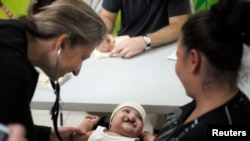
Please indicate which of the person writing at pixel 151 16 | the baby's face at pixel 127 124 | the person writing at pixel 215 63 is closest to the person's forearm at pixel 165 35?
the person writing at pixel 151 16

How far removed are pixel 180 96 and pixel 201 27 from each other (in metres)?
0.53

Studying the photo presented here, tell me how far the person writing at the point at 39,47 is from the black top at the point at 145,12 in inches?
39.1

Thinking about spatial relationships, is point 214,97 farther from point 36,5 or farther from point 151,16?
point 151,16

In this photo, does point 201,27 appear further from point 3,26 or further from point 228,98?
point 3,26

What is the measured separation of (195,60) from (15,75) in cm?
53

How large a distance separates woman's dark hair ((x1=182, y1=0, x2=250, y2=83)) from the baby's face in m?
0.73

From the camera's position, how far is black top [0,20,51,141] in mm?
962

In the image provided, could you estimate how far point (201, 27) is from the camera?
983 mm

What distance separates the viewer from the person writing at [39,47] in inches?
38.6

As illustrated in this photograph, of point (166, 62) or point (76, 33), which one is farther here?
point (166, 62)

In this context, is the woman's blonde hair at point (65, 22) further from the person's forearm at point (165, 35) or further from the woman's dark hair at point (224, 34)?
the person's forearm at point (165, 35)

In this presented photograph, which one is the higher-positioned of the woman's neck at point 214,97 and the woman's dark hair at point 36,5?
the woman's dark hair at point 36,5

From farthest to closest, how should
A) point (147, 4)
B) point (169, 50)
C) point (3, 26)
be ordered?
point (147, 4) → point (169, 50) → point (3, 26)

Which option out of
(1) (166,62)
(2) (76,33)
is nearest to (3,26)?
(2) (76,33)
